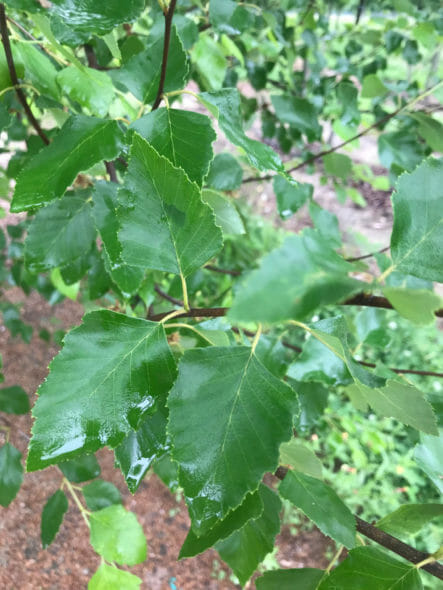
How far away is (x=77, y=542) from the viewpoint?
5.46 feet

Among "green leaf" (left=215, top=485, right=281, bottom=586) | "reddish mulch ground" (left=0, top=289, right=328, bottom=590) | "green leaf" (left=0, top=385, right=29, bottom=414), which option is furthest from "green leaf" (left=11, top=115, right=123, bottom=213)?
"reddish mulch ground" (left=0, top=289, right=328, bottom=590)

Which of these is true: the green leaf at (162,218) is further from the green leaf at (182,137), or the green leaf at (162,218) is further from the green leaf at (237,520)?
the green leaf at (237,520)

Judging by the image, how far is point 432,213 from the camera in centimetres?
36

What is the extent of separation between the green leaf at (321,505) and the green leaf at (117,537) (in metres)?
0.35

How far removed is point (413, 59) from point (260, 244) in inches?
76.2

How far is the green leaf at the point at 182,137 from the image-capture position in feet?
1.34

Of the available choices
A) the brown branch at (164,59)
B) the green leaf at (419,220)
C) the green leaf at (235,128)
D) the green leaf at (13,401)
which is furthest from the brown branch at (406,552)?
the green leaf at (13,401)

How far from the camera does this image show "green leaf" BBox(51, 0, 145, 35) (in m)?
0.35

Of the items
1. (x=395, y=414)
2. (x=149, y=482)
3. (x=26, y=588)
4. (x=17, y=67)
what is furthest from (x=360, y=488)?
(x=17, y=67)

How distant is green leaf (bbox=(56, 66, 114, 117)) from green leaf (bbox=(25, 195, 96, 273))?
18 cm

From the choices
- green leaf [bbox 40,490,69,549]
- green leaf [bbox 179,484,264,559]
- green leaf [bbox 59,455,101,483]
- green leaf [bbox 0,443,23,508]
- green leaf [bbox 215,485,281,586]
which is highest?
Answer: green leaf [bbox 179,484,264,559]

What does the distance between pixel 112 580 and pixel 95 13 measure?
0.73m

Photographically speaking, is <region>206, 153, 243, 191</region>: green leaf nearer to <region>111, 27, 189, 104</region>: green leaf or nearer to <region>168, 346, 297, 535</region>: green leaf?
<region>111, 27, 189, 104</region>: green leaf

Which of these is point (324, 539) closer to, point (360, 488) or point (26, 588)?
point (360, 488)
